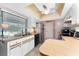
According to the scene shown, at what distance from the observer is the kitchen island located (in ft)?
7.46

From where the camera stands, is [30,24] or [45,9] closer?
[45,9]

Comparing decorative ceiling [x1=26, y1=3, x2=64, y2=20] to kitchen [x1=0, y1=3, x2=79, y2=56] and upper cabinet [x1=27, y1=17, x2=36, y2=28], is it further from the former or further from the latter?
upper cabinet [x1=27, y1=17, x2=36, y2=28]

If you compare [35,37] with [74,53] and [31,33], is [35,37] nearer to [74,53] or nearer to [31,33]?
[31,33]

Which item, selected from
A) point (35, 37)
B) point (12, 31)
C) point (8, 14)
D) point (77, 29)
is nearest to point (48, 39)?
point (35, 37)

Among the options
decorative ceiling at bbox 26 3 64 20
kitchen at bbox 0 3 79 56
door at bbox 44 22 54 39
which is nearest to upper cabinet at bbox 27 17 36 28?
kitchen at bbox 0 3 79 56

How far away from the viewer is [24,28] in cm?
246

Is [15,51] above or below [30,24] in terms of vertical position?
below

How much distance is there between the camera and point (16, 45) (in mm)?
2414

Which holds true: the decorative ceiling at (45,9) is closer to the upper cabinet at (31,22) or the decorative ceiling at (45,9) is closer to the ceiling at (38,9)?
the ceiling at (38,9)

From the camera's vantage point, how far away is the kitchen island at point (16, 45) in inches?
89.5

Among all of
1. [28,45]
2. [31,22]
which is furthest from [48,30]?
[28,45]

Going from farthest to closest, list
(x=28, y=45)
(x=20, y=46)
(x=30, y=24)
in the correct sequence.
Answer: (x=28, y=45)
(x=20, y=46)
(x=30, y=24)

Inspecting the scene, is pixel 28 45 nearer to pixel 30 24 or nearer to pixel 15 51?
pixel 15 51

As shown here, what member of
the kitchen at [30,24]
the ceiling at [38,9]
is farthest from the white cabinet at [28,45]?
the ceiling at [38,9]
